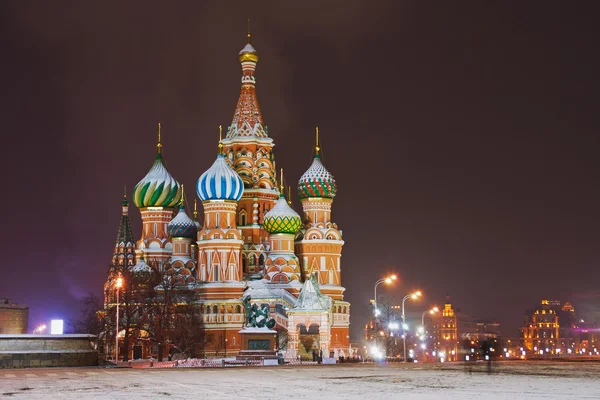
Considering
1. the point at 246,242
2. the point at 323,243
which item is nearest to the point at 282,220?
the point at 323,243

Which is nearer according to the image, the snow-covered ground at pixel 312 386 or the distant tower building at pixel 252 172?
the snow-covered ground at pixel 312 386

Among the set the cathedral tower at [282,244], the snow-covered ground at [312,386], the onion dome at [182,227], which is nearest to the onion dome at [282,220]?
the cathedral tower at [282,244]

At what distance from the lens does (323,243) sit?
81438 millimetres

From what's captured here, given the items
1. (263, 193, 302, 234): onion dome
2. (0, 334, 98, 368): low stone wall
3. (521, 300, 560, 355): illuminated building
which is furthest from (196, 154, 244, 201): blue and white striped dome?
(521, 300, 560, 355): illuminated building

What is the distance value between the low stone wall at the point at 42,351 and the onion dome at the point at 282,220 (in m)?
35.2

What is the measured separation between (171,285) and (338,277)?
50.6 feet

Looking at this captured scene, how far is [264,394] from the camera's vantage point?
80.6 feet

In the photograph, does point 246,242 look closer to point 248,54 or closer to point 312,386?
Answer: point 248,54

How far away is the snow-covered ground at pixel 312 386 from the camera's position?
79.8 feet

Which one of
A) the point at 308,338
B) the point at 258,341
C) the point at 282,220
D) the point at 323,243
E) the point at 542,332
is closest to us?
the point at 258,341

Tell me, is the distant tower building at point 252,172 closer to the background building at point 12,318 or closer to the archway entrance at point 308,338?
the archway entrance at point 308,338

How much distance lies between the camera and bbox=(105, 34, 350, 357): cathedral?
75.5m

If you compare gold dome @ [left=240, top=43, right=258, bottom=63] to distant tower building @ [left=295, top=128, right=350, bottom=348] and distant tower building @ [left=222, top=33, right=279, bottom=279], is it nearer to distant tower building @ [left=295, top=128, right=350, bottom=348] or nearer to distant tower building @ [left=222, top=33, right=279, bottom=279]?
distant tower building @ [left=222, top=33, right=279, bottom=279]

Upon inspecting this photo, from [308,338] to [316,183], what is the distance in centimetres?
1577
